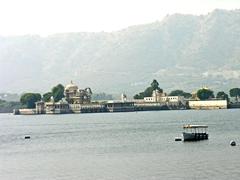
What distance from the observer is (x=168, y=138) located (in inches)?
3863

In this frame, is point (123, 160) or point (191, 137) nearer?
point (123, 160)

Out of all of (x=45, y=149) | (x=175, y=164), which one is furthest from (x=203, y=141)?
(x=175, y=164)

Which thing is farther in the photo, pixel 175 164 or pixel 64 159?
pixel 64 159

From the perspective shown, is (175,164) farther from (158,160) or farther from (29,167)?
(29,167)

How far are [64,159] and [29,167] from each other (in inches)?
264

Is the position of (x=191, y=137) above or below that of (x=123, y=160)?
above

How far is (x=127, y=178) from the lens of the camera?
55469mm

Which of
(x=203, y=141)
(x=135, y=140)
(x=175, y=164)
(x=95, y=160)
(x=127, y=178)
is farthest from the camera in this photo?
(x=135, y=140)

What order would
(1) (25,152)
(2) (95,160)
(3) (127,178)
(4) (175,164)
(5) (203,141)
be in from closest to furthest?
(3) (127,178) → (4) (175,164) → (2) (95,160) → (1) (25,152) → (5) (203,141)

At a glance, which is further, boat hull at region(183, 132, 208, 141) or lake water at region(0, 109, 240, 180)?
boat hull at region(183, 132, 208, 141)

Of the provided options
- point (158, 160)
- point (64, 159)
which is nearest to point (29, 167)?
point (64, 159)

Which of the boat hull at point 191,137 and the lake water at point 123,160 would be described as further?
the boat hull at point 191,137

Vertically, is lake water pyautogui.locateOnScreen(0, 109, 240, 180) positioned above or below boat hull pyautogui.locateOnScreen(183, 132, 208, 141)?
below

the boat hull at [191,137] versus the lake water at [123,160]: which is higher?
the boat hull at [191,137]
